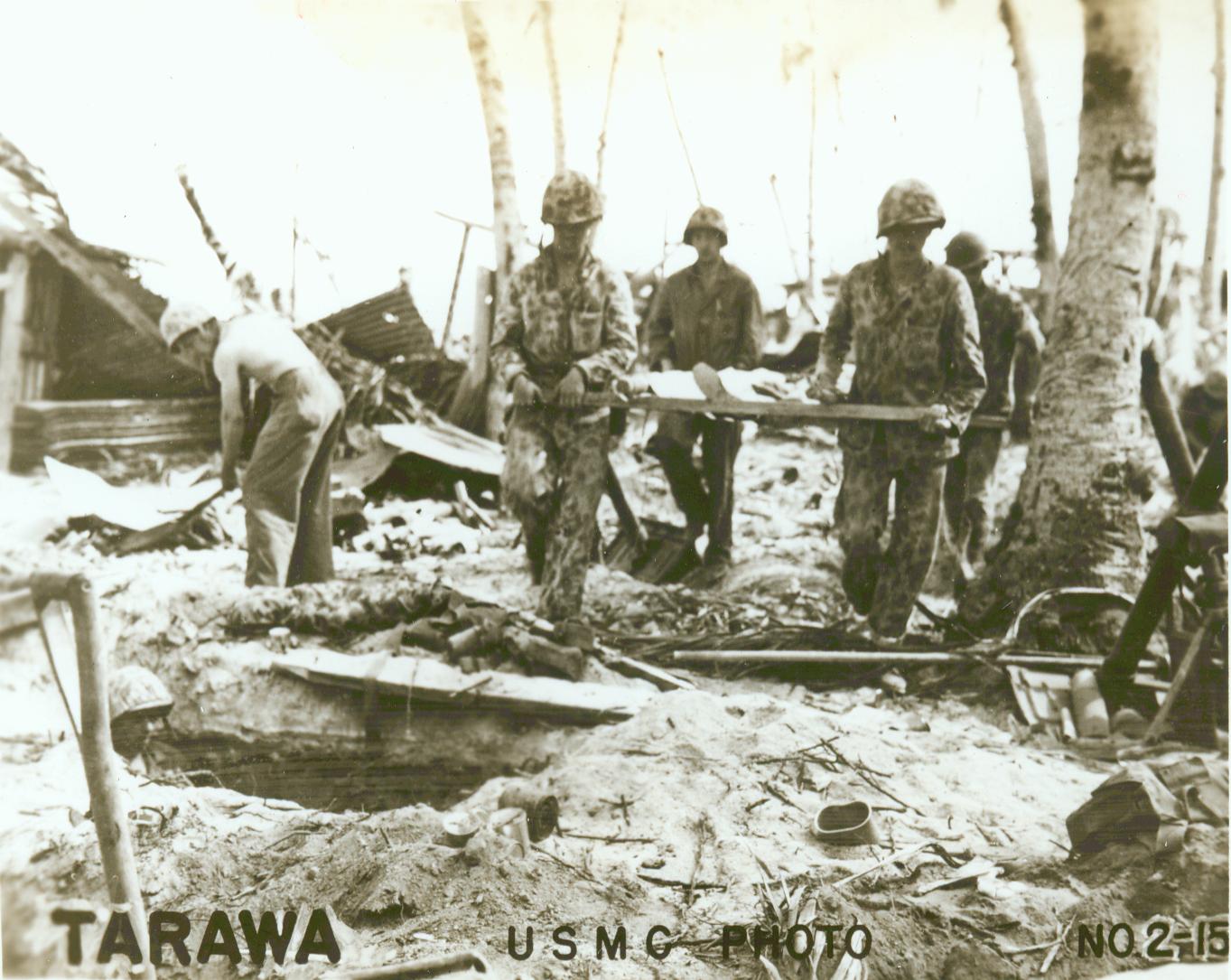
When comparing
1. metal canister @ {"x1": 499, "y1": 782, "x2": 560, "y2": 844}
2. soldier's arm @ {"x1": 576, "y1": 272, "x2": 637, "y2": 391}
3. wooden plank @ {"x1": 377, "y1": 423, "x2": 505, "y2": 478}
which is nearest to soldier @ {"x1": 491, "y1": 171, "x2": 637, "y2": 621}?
soldier's arm @ {"x1": 576, "y1": 272, "x2": 637, "y2": 391}

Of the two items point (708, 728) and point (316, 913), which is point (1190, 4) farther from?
point (316, 913)

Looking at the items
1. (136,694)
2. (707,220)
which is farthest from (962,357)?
(136,694)

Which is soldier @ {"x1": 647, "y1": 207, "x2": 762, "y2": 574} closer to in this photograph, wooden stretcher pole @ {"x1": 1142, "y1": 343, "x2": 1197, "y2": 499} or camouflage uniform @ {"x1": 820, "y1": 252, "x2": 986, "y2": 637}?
camouflage uniform @ {"x1": 820, "y1": 252, "x2": 986, "y2": 637}

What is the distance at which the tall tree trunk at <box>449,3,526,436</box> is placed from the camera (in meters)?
3.15

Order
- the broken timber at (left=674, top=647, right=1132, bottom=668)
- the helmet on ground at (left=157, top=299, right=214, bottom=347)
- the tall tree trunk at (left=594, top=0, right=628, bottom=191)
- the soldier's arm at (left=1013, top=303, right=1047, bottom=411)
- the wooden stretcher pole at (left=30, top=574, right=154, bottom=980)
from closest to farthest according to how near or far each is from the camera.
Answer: the wooden stretcher pole at (left=30, top=574, right=154, bottom=980), the tall tree trunk at (left=594, top=0, right=628, bottom=191), the helmet on ground at (left=157, top=299, right=214, bottom=347), the broken timber at (left=674, top=647, right=1132, bottom=668), the soldier's arm at (left=1013, top=303, right=1047, bottom=411)

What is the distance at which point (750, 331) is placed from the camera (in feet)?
13.2

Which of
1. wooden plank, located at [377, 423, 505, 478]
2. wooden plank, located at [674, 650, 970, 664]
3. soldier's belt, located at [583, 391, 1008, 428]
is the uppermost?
soldier's belt, located at [583, 391, 1008, 428]

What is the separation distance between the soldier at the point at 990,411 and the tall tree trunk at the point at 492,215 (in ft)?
6.31

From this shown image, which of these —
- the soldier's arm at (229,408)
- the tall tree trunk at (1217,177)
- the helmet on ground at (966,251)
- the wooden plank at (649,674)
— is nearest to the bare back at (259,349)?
the soldier's arm at (229,408)

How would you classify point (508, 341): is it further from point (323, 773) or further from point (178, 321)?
point (323, 773)

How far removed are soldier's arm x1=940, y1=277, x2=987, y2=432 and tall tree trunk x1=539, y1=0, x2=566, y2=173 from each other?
1509 millimetres

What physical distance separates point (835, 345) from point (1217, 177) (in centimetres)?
135

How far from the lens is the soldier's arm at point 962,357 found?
361cm

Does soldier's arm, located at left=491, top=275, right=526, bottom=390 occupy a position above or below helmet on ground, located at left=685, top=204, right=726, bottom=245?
below
